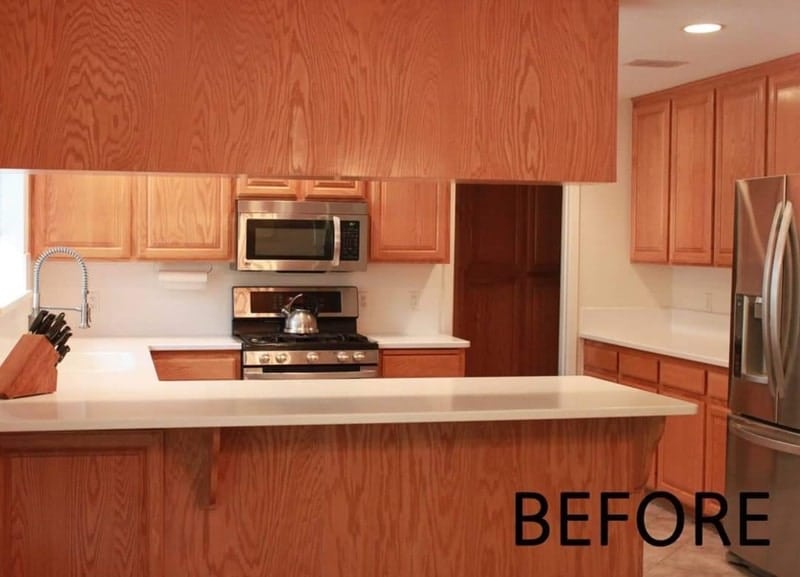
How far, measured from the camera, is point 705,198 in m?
5.38

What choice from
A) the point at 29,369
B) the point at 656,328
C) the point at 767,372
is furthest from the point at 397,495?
the point at 656,328

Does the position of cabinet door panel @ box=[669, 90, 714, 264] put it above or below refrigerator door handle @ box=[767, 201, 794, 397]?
above

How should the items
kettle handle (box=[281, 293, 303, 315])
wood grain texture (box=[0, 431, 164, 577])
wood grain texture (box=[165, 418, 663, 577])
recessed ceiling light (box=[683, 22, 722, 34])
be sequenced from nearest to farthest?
wood grain texture (box=[0, 431, 164, 577]), wood grain texture (box=[165, 418, 663, 577]), recessed ceiling light (box=[683, 22, 722, 34]), kettle handle (box=[281, 293, 303, 315])

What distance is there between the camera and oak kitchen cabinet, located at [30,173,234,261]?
200 inches

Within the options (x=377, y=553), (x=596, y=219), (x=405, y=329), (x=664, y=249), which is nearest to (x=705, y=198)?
(x=664, y=249)

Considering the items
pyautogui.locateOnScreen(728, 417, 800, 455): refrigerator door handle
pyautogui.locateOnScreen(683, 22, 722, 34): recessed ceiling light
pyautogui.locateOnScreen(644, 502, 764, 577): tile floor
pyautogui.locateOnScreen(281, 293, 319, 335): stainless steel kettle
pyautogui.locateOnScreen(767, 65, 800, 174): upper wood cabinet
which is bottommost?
pyautogui.locateOnScreen(644, 502, 764, 577): tile floor

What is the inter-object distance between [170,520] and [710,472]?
3.01 metres

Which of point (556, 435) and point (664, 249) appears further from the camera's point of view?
point (664, 249)

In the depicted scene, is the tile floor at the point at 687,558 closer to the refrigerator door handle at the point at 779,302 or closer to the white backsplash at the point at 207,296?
the refrigerator door handle at the point at 779,302

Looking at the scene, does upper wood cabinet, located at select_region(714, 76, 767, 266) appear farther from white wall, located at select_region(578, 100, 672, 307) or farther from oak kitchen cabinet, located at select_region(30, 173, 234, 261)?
oak kitchen cabinet, located at select_region(30, 173, 234, 261)

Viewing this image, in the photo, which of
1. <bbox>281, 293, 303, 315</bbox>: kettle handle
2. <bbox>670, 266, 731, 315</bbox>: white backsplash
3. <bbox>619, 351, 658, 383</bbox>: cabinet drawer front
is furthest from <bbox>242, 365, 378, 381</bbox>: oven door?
<bbox>670, 266, 731, 315</bbox>: white backsplash

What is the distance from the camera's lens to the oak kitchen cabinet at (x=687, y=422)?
4.84 m

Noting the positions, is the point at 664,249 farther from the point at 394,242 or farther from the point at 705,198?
the point at 394,242

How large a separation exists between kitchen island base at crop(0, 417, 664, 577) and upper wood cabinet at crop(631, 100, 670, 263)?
2.86m
